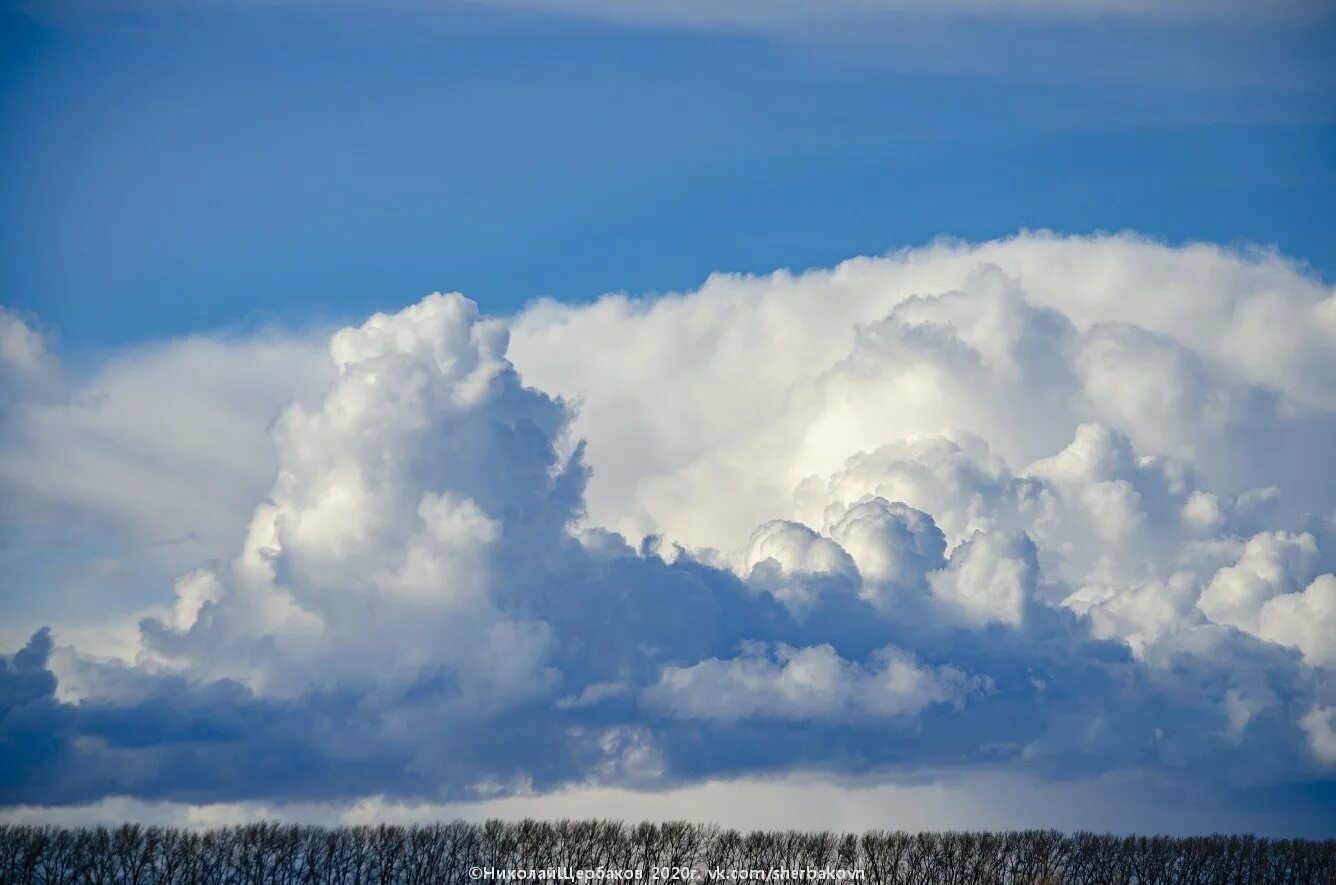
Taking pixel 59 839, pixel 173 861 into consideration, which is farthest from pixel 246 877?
pixel 59 839

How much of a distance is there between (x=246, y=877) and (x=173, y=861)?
1096 centimetres

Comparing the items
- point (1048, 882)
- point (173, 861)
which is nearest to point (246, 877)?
point (173, 861)

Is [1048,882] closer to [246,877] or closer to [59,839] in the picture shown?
[246,877]

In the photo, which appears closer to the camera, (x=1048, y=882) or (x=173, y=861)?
(x=1048, y=882)

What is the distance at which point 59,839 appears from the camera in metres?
193

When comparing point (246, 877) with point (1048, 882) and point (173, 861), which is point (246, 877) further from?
point (1048, 882)

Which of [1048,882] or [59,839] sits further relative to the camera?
[59,839]

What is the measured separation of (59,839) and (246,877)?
85.4 feet

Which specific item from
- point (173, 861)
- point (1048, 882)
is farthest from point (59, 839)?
point (1048, 882)

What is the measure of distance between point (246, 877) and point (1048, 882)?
5231 inches

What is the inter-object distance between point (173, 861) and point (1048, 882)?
13424cm

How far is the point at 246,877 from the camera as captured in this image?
655ft

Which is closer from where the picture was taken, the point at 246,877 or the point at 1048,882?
the point at 1048,882

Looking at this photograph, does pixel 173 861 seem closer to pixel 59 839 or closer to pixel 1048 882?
pixel 59 839
